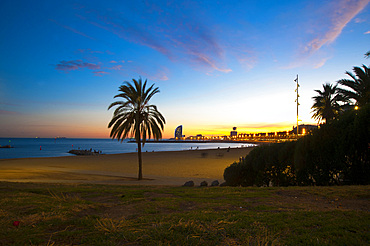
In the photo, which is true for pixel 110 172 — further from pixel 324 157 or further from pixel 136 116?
pixel 324 157

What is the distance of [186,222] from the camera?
416cm

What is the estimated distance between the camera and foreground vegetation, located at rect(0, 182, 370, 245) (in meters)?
3.46

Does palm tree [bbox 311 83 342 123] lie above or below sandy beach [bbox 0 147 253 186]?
above

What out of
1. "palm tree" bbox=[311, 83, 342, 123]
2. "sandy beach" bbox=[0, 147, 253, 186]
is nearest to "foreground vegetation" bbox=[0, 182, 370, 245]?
"sandy beach" bbox=[0, 147, 253, 186]

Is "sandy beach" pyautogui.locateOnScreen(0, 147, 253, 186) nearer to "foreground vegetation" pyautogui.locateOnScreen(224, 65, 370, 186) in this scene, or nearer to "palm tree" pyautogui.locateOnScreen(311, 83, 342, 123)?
"foreground vegetation" pyautogui.locateOnScreen(224, 65, 370, 186)

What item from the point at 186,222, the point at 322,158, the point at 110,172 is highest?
the point at 322,158

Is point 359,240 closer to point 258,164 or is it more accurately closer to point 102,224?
point 102,224

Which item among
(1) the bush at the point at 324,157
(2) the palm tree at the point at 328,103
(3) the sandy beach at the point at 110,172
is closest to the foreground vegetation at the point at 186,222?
(1) the bush at the point at 324,157

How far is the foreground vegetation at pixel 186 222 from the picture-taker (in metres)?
3.46

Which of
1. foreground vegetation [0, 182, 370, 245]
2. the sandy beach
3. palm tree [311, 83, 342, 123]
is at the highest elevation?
palm tree [311, 83, 342, 123]

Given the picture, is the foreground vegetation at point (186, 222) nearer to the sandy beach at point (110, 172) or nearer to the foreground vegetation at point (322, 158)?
the foreground vegetation at point (322, 158)

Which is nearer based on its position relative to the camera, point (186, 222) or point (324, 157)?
point (186, 222)

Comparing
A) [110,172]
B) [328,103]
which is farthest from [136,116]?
[328,103]

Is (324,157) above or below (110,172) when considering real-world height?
above
